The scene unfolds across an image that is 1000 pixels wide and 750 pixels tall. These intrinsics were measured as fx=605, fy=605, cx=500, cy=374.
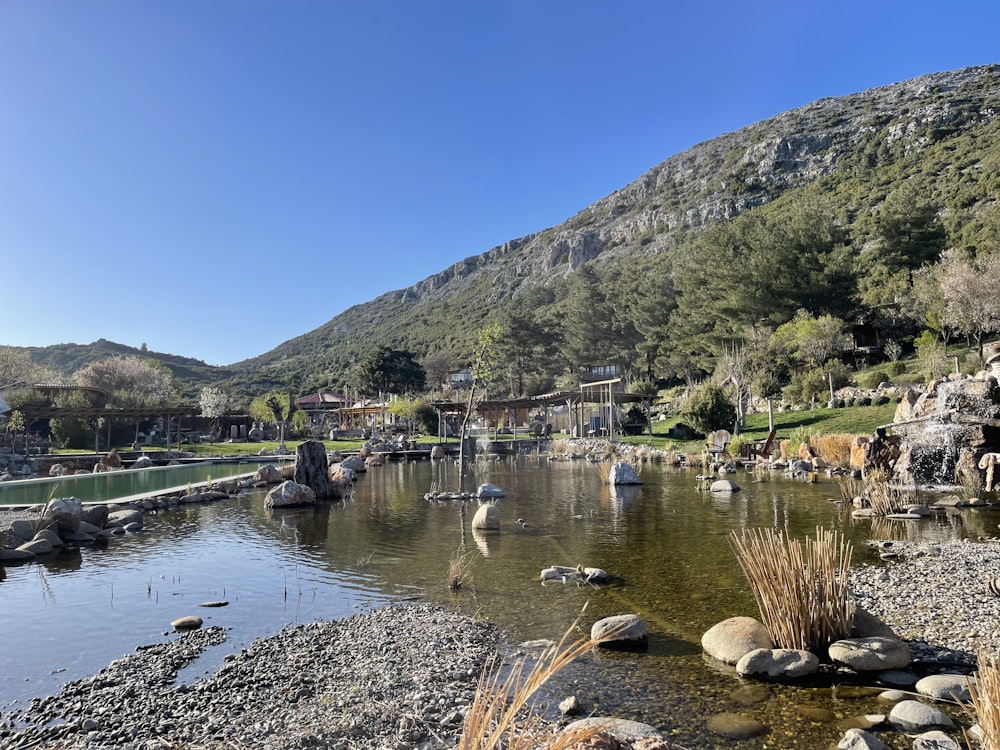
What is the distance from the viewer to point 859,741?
159 inches

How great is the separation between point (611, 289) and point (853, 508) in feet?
167

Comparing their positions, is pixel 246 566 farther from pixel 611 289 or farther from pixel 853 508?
pixel 611 289

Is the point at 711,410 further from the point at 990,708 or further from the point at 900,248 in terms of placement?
the point at 990,708

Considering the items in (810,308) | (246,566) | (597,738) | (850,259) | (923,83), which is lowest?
(246,566)

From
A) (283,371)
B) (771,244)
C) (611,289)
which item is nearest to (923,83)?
(611,289)

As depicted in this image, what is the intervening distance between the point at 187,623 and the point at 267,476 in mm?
17138

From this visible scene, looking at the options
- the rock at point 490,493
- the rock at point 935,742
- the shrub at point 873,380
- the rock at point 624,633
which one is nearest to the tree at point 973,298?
the shrub at point 873,380

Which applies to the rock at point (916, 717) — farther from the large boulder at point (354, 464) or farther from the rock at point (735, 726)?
the large boulder at point (354, 464)

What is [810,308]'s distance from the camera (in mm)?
41500

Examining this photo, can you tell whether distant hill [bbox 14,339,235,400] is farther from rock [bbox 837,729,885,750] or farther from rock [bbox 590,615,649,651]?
rock [bbox 837,729,885,750]

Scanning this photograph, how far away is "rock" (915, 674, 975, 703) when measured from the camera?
4676mm

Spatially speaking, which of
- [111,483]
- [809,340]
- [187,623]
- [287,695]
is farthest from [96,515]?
[809,340]

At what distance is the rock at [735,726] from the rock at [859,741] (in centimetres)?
56

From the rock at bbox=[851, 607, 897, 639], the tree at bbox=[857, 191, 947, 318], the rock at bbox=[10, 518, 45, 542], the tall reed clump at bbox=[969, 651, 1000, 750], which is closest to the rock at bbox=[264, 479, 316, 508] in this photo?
the rock at bbox=[10, 518, 45, 542]
